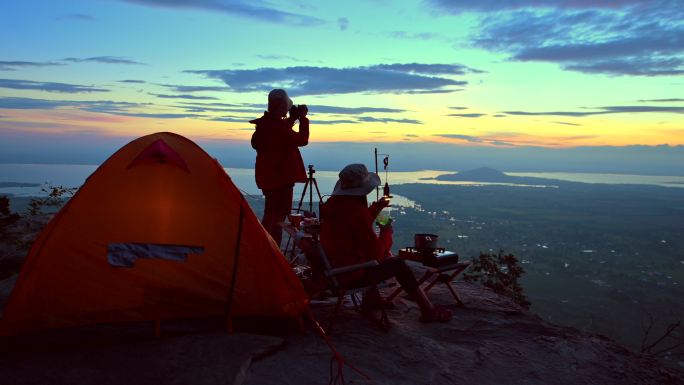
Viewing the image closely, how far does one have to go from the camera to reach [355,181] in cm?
579

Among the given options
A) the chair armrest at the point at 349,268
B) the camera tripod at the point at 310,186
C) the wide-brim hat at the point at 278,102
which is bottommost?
the chair armrest at the point at 349,268

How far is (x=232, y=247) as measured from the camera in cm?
556

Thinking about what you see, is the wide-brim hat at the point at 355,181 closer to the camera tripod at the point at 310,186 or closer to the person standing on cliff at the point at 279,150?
the person standing on cliff at the point at 279,150

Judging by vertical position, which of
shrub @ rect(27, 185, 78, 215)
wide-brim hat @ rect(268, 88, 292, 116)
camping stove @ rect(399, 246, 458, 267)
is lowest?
camping stove @ rect(399, 246, 458, 267)

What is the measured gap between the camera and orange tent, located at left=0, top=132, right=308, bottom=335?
5.18 meters

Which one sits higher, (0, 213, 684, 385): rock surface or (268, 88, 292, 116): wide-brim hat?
(268, 88, 292, 116): wide-brim hat

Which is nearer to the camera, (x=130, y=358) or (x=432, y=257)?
(x=130, y=358)

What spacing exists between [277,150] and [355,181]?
7.69ft

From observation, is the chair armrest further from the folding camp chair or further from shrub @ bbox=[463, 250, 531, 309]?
shrub @ bbox=[463, 250, 531, 309]

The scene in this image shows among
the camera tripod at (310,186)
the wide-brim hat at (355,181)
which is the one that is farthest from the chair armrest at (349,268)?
the camera tripod at (310,186)

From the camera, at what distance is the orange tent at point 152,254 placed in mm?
5176

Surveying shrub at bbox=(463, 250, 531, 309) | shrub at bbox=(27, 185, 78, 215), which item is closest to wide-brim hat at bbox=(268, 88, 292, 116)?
shrub at bbox=(27, 185, 78, 215)

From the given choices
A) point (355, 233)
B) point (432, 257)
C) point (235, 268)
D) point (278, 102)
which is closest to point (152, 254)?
point (235, 268)

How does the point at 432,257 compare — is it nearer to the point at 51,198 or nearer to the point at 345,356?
the point at 345,356
